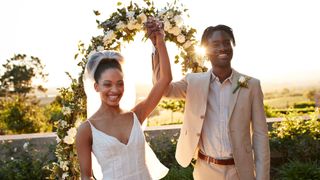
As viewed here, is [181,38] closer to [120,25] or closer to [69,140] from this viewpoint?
[120,25]

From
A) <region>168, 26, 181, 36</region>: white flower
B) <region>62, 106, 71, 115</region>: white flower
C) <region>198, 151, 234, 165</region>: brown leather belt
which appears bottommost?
<region>198, 151, 234, 165</region>: brown leather belt

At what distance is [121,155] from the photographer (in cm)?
335

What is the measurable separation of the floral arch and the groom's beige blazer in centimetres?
95

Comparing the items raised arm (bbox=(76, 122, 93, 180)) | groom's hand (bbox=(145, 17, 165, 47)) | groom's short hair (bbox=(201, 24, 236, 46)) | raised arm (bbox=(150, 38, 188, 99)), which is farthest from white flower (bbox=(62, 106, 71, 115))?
groom's short hair (bbox=(201, 24, 236, 46))

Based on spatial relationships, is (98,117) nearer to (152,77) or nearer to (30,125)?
(152,77)

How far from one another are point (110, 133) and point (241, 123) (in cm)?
114

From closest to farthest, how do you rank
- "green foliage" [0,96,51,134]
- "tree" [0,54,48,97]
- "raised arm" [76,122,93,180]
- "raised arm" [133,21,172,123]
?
"raised arm" [76,122,93,180] < "raised arm" [133,21,172,123] < "green foliage" [0,96,51,134] < "tree" [0,54,48,97]

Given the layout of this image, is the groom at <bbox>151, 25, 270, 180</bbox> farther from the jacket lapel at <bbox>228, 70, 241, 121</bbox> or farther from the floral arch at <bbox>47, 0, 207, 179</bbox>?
the floral arch at <bbox>47, 0, 207, 179</bbox>

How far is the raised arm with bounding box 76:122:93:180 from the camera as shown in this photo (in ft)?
10.6

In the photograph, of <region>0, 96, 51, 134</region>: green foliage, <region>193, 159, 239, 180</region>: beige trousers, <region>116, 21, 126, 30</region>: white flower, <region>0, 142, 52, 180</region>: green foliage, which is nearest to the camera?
<region>193, 159, 239, 180</region>: beige trousers

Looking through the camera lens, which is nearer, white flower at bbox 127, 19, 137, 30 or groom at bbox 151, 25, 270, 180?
groom at bbox 151, 25, 270, 180

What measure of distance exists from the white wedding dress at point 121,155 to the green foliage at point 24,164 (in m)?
4.68

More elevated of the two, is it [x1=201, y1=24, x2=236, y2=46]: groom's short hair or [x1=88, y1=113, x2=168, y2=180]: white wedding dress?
[x1=201, y1=24, x2=236, y2=46]: groom's short hair

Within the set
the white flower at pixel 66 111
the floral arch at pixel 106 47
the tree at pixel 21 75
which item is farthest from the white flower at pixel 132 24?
the tree at pixel 21 75
